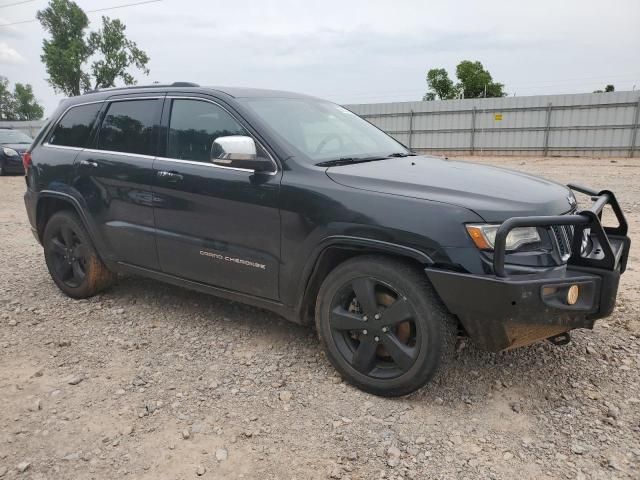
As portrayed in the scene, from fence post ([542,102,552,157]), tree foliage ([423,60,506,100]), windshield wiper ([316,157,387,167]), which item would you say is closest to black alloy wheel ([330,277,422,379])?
windshield wiper ([316,157,387,167])

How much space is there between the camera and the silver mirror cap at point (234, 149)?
118 inches

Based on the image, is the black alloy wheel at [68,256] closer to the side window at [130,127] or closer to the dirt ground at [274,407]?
the dirt ground at [274,407]

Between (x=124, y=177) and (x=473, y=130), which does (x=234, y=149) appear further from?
(x=473, y=130)

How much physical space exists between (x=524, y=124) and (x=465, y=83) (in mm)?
20646

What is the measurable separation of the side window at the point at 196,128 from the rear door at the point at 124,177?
0.60 ft

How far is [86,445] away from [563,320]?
7.88 feet

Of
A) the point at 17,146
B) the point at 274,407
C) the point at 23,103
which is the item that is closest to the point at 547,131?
the point at 17,146

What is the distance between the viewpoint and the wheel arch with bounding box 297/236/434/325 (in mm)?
2650

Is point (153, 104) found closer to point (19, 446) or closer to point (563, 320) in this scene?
point (19, 446)

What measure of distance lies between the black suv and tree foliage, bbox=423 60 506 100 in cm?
3995

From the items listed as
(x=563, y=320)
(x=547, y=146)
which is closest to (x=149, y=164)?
(x=563, y=320)

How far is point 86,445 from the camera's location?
8.33 ft

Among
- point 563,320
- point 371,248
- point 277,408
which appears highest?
point 371,248

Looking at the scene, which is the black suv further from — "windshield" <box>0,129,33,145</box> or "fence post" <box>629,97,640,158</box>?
"fence post" <box>629,97,640,158</box>
